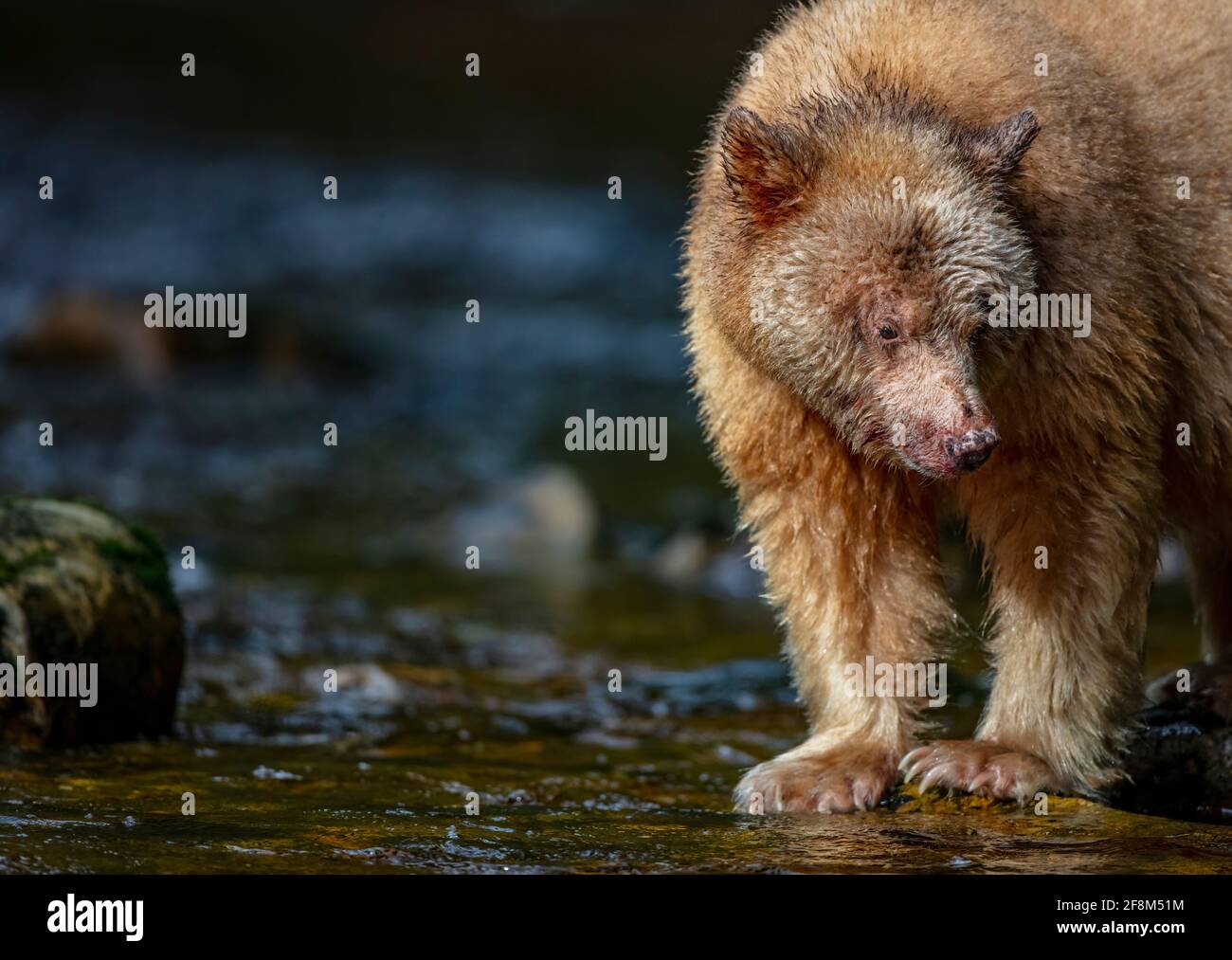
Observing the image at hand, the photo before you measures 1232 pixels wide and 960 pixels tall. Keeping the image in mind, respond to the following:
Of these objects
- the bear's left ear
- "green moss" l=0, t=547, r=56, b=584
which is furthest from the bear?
"green moss" l=0, t=547, r=56, b=584

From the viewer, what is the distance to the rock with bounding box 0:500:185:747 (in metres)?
8.08

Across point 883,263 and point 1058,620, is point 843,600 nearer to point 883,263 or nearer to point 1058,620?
point 1058,620

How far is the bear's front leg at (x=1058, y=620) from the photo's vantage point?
7250 mm

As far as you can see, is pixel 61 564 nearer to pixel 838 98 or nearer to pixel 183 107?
pixel 838 98

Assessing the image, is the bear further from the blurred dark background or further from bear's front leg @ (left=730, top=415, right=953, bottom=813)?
the blurred dark background

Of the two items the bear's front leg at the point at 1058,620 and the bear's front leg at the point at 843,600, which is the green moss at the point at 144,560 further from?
the bear's front leg at the point at 1058,620

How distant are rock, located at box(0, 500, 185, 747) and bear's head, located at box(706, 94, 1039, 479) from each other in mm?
3472

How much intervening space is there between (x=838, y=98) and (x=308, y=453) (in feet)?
41.9
